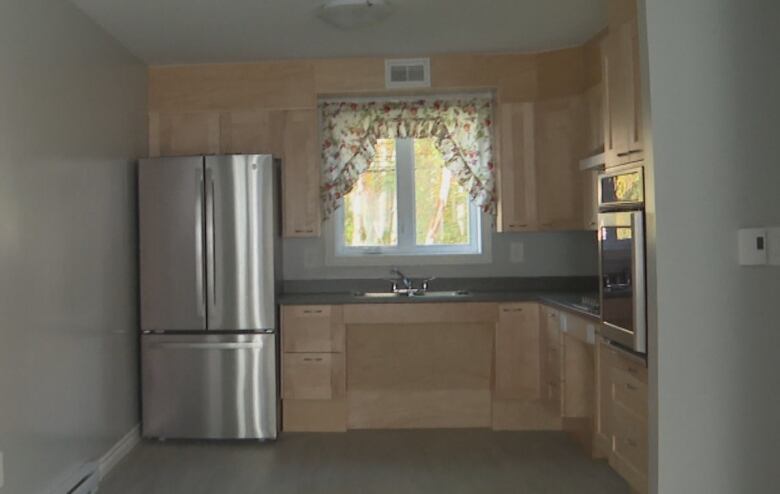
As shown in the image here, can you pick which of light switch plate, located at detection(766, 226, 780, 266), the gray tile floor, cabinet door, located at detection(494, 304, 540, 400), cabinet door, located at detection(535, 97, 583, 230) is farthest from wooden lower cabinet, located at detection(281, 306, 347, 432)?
light switch plate, located at detection(766, 226, 780, 266)

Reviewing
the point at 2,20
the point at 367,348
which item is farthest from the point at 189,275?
the point at 2,20

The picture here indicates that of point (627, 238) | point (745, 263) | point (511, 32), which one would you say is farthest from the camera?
point (511, 32)

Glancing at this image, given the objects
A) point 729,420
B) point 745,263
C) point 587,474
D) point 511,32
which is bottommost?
point 587,474

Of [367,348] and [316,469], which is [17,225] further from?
[367,348]

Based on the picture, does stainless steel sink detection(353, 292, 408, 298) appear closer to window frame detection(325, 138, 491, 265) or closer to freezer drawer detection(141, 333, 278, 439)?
window frame detection(325, 138, 491, 265)

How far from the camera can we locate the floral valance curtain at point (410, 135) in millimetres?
4891

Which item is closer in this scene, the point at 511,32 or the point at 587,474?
the point at 587,474

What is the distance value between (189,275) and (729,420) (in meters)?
3.27

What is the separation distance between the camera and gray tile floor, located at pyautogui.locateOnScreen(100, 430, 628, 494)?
11.7 feet

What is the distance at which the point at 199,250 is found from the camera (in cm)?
433

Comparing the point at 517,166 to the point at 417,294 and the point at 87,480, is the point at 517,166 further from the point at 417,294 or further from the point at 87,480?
the point at 87,480

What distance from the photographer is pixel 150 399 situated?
4.38m

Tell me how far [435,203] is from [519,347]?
1.26 metres

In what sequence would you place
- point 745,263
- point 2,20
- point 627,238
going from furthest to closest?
point 627,238, point 2,20, point 745,263
